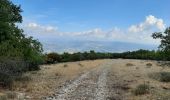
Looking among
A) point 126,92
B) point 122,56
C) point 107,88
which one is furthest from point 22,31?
point 122,56

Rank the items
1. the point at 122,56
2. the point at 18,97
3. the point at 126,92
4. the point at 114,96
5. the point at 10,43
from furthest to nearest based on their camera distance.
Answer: the point at 122,56, the point at 10,43, the point at 126,92, the point at 114,96, the point at 18,97

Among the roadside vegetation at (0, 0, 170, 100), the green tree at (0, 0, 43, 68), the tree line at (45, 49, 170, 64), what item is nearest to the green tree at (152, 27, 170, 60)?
A: the roadside vegetation at (0, 0, 170, 100)

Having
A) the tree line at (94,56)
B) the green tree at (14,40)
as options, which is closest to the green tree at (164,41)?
the green tree at (14,40)

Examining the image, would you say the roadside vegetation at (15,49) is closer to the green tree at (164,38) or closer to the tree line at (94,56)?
the green tree at (164,38)

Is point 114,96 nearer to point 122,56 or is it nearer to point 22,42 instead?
point 22,42

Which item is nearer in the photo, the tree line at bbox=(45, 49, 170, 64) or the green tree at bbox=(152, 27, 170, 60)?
the green tree at bbox=(152, 27, 170, 60)

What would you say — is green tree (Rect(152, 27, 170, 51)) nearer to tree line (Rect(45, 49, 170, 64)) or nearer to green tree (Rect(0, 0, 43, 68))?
green tree (Rect(0, 0, 43, 68))

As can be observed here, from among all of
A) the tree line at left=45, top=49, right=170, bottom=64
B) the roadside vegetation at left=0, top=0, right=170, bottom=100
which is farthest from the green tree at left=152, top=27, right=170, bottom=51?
the tree line at left=45, top=49, right=170, bottom=64

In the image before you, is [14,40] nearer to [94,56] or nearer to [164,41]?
[164,41]

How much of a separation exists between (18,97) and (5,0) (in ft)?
42.9

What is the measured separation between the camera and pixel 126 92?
26.1 metres

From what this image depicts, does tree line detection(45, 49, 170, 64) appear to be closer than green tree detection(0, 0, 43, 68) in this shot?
No

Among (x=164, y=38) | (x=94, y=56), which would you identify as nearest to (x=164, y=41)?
(x=164, y=38)

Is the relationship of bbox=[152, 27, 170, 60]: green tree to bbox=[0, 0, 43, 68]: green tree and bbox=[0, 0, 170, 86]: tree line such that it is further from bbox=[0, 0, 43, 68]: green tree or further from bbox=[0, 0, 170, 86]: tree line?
bbox=[0, 0, 43, 68]: green tree
